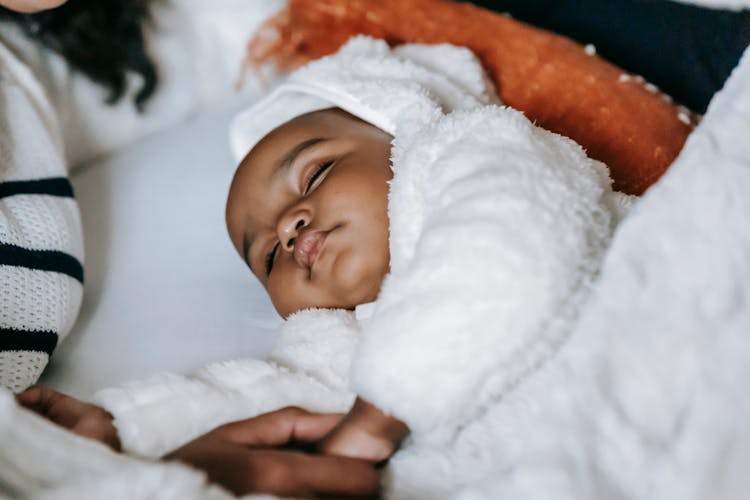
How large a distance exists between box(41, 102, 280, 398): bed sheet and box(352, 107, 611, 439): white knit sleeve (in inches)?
13.5

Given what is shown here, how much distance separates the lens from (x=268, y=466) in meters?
0.55

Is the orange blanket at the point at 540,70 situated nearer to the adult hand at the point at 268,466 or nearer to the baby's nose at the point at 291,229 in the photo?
the baby's nose at the point at 291,229

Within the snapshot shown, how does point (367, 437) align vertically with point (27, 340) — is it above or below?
above

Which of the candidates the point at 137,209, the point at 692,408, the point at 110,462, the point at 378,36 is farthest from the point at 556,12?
the point at 110,462

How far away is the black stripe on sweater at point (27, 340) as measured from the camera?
797 millimetres

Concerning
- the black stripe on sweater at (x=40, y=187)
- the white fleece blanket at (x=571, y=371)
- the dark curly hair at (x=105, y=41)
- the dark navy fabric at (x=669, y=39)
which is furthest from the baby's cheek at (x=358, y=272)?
the dark curly hair at (x=105, y=41)

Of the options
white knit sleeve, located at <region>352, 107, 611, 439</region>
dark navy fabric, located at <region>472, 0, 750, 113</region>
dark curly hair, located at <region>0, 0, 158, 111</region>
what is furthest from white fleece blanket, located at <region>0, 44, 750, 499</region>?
dark curly hair, located at <region>0, 0, 158, 111</region>

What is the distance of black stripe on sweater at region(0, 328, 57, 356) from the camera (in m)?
0.80

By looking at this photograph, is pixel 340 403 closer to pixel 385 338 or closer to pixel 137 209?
pixel 385 338

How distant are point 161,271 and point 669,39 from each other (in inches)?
29.6

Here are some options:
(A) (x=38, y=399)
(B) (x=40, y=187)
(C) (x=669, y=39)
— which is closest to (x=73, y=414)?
(A) (x=38, y=399)

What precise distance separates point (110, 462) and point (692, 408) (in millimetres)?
397

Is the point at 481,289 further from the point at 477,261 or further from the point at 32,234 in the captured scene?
the point at 32,234

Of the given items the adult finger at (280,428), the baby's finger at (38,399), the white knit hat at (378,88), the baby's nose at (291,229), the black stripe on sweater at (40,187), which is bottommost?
the black stripe on sweater at (40,187)
